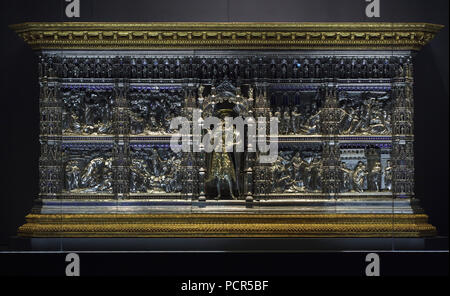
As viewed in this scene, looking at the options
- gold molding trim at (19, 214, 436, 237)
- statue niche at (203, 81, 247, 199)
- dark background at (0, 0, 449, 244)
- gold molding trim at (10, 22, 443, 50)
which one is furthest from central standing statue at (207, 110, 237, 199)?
dark background at (0, 0, 449, 244)

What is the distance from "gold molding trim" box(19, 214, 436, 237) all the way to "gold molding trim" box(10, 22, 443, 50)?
2.19 metres

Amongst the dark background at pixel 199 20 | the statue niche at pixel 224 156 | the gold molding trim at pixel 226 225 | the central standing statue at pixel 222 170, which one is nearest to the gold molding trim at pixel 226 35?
the dark background at pixel 199 20

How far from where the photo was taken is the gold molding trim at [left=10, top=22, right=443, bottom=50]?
10.9m

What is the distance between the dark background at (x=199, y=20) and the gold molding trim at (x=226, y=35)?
15 centimetres

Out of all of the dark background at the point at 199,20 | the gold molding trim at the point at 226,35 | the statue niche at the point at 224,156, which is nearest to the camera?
the dark background at the point at 199,20

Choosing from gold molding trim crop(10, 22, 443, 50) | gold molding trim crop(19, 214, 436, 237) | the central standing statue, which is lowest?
gold molding trim crop(19, 214, 436, 237)

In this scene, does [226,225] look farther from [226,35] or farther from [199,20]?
[199,20]

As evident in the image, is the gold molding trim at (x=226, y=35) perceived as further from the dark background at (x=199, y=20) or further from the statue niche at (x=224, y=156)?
the statue niche at (x=224, y=156)

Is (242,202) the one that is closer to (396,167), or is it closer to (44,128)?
(396,167)

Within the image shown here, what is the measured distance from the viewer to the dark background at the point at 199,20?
10.6 meters

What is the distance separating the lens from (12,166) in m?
10.8

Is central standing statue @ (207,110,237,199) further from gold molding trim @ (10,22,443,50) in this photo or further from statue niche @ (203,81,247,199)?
Result: gold molding trim @ (10,22,443,50)
